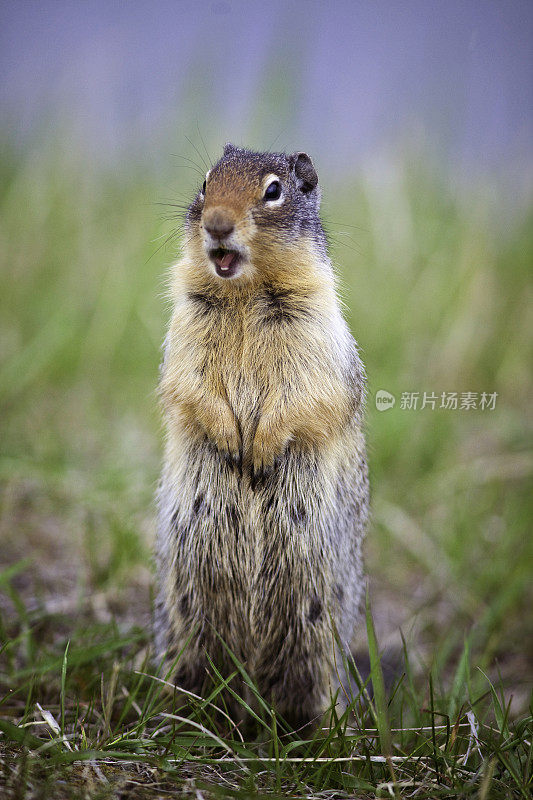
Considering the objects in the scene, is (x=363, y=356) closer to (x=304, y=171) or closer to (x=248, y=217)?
(x=304, y=171)

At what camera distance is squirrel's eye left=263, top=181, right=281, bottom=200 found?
7.97 feet

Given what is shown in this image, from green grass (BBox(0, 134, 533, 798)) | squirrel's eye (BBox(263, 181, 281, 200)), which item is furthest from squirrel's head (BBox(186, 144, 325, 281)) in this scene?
green grass (BBox(0, 134, 533, 798))

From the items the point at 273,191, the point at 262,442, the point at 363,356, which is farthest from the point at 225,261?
the point at 363,356

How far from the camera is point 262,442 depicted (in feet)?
7.85

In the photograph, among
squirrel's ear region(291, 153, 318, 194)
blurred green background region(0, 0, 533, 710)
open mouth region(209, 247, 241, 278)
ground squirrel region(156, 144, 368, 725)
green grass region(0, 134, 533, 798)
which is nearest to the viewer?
green grass region(0, 134, 533, 798)

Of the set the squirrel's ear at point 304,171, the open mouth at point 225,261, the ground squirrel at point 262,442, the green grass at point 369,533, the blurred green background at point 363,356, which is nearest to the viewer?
the green grass at point 369,533

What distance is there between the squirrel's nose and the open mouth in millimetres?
81

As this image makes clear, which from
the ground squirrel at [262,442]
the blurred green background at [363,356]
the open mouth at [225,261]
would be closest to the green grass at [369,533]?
the blurred green background at [363,356]

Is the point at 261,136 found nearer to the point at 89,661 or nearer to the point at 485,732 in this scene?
the point at 89,661

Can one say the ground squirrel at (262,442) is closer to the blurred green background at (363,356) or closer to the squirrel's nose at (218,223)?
the squirrel's nose at (218,223)

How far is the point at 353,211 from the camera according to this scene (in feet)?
18.4

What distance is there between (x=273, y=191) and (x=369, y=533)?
244 centimetres

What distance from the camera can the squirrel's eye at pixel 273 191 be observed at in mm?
2428

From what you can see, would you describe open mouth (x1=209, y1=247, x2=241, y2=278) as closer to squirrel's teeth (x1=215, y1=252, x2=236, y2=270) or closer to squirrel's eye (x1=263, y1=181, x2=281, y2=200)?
squirrel's teeth (x1=215, y1=252, x2=236, y2=270)
